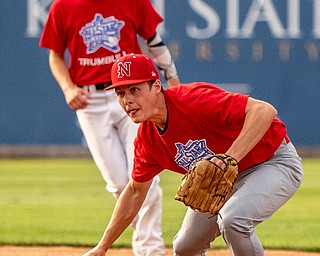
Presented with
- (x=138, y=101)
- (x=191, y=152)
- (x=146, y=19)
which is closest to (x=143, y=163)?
(x=191, y=152)

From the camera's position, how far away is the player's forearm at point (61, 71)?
6.50 meters

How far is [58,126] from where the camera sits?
1527 centimetres

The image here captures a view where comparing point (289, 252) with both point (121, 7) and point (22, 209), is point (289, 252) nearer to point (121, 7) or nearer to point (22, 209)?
point (121, 7)

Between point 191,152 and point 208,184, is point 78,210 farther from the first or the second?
point 208,184

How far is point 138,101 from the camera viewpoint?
4766 mm

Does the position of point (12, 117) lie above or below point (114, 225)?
below

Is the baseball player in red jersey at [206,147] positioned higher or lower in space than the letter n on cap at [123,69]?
lower

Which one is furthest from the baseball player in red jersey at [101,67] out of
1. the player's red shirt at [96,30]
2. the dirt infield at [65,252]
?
the dirt infield at [65,252]

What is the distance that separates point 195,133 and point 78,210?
215 inches

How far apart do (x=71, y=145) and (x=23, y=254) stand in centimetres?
836

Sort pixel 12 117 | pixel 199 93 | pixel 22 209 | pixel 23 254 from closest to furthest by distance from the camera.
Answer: pixel 199 93 → pixel 23 254 → pixel 22 209 → pixel 12 117

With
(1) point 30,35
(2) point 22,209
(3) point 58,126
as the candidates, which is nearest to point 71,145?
(3) point 58,126

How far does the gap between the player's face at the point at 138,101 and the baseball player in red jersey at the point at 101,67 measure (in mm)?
1634

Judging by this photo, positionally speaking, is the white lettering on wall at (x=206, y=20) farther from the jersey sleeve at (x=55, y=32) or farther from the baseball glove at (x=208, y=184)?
the baseball glove at (x=208, y=184)
